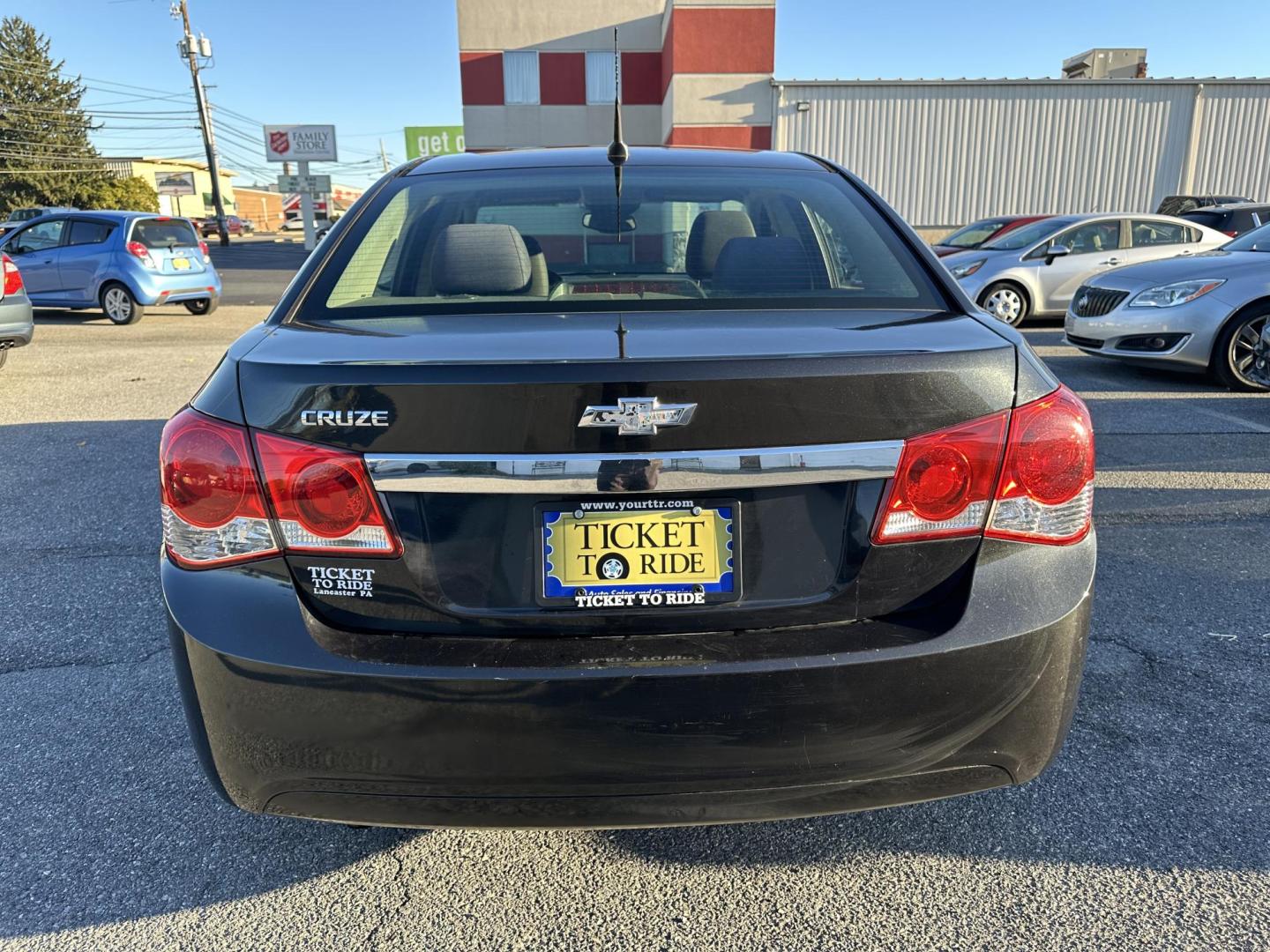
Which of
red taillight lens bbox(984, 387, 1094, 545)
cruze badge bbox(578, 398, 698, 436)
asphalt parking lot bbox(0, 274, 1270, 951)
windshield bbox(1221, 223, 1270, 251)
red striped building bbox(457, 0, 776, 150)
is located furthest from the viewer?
red striped building bbox(457, 0, 776, 150)

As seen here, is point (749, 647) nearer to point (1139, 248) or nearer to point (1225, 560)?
point (1225, 560)

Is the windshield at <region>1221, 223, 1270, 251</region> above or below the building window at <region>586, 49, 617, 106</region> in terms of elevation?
below

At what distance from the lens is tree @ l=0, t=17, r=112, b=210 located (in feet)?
191

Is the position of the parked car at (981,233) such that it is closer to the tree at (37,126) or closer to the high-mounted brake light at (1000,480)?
the high-mounted brake light at (1000,480)

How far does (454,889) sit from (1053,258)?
11282mm

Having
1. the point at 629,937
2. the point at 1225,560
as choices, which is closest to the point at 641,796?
the point at 629,937

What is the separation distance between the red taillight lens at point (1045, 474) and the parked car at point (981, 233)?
37.9 feet

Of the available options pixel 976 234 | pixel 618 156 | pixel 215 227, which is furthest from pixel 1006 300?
pixel 215 227

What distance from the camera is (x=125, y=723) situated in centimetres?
271

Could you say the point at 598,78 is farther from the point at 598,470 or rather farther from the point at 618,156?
the point at 598,470

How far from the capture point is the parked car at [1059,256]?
11.3 meters

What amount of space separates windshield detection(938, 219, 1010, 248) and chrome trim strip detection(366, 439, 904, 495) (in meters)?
12.2

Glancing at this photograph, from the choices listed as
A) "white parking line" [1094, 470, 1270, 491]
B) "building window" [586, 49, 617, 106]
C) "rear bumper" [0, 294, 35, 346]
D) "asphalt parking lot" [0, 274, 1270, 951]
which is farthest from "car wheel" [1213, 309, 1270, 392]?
"building window" [586, 49, 617, 106]

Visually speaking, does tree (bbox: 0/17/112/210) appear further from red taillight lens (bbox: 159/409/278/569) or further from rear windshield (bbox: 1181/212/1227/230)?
red taillight lens (bbox: 159/409/278/569)
